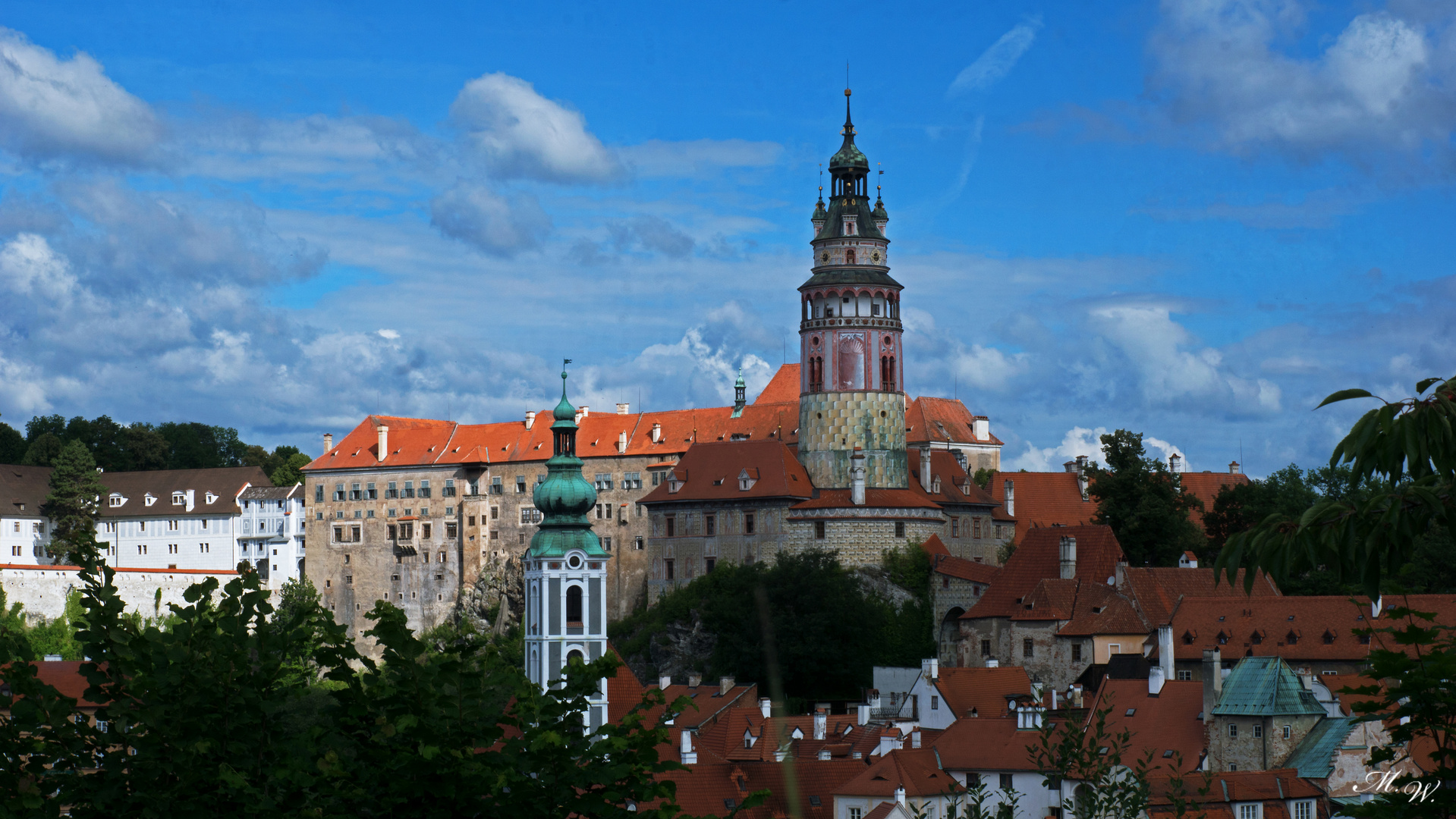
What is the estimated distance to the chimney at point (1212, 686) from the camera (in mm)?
48094

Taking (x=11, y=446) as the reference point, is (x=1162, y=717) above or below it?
below

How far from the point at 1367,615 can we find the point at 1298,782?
32.7 metres

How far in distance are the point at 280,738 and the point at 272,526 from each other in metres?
101

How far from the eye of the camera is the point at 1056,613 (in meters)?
61.6

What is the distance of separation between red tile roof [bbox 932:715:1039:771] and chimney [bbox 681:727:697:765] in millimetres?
6464

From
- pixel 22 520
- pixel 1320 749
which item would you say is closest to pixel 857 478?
pixel 1320 749

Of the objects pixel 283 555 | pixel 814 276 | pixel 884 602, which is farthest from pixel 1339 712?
pixel 283 555

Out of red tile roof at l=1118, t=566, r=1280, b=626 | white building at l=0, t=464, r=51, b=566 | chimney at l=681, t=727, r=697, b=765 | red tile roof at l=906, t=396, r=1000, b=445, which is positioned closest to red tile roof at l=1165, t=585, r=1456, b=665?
red tile roof at l=1118, t=566, r=1280, b=626

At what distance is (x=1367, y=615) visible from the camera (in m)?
12.4

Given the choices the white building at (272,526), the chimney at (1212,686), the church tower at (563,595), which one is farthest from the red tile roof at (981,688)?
the white building at (272,526)

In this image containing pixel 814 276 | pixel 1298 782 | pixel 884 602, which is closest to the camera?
pixel 1298 782

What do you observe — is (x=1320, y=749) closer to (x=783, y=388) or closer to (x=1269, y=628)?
(x=1269, y=628)

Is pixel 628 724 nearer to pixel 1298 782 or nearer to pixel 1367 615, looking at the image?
pixel 1367 615

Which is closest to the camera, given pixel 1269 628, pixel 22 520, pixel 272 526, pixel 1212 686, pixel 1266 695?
pixel 1266 695
